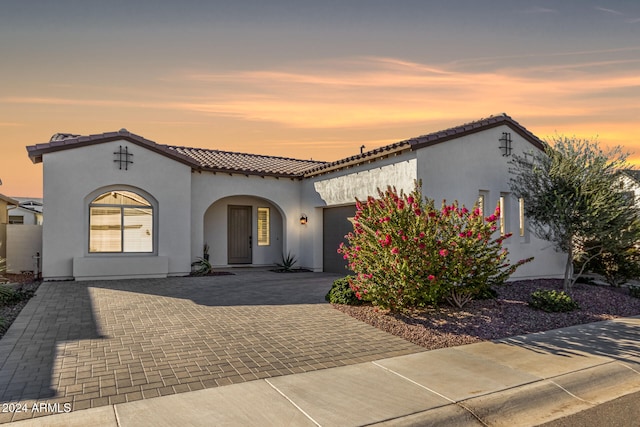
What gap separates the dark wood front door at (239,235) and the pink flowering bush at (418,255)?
387 inches

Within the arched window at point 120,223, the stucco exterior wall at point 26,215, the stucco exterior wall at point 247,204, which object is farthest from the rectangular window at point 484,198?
the stucco exterior wall at point 26,215

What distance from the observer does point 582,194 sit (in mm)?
9969

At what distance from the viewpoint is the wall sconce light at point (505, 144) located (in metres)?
12.5

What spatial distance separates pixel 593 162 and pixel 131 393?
10.7m

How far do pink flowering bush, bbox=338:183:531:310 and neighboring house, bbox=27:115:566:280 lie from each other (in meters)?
3.03

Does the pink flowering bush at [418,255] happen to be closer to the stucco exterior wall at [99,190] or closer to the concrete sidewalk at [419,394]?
the concrete sidewalk at [419,394]

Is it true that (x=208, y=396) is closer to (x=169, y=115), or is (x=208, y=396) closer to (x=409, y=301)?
(x=409, y=301)

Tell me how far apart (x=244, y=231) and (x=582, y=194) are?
40.6 ft

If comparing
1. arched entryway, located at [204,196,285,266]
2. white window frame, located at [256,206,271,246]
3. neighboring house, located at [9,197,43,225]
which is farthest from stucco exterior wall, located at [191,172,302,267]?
neighboring house, located at [9,197,43,225]

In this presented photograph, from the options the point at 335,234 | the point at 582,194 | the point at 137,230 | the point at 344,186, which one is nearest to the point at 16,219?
the point at 137,230

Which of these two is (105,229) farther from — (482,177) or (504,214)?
(504,214)

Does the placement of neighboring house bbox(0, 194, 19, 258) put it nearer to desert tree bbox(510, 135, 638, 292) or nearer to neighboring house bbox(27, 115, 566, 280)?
neighboring house bbox(27, 115, 566, 280)

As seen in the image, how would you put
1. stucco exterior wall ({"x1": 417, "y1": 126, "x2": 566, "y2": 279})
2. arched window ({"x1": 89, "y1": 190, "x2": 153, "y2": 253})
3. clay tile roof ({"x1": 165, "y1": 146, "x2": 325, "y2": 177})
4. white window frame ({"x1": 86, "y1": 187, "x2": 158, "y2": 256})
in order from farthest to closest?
clay tile roof ({"x1": 165, "y1": 146, "x2": 325, "y2": 177}) → arched window ({"x1": 89, "y1": 190, "x2": 153, "y2": 253}) → white window frame ({"x1": 86, "y1": 187, "x2": 158, "y2": 256}) → stucco exterior wall ({"x1": 417, "y1": 126, "x2": 566, "y2": 279})

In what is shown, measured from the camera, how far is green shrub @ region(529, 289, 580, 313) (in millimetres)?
8797
